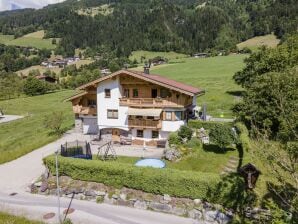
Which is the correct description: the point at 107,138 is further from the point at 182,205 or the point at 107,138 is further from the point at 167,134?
the point at 182,205

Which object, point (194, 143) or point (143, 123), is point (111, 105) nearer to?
point (143, 123)

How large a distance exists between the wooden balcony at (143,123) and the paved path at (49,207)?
447 inches

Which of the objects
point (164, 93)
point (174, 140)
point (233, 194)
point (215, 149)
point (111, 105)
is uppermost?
point (164, 93)

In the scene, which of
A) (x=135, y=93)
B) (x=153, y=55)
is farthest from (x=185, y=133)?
(x=153, y=55)

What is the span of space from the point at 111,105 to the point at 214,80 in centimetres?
5260

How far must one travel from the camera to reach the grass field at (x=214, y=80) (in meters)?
60.0

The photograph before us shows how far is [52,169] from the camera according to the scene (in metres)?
29.5

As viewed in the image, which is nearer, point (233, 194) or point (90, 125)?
point (233, 194)

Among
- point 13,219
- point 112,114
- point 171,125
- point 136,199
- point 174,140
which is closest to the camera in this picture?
point 13,219

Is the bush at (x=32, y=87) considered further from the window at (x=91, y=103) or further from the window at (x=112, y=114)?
the window at (x=112, y=114)

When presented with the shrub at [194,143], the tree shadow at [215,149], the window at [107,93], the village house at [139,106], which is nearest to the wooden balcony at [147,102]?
the village house at [139,106]

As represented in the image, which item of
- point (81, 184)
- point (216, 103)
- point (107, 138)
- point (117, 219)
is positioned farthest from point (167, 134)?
point (216, 103)

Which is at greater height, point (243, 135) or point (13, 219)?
point (243, 135)

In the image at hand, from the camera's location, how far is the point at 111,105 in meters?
41.2
